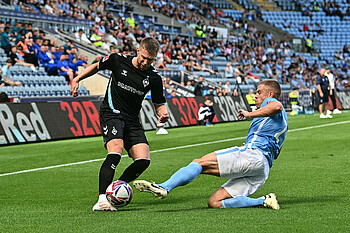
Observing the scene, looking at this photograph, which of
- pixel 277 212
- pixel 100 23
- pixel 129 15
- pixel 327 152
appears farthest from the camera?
pixel 129 15

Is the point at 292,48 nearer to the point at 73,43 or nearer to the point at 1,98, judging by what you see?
the point at 73,43

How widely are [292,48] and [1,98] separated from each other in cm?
4191

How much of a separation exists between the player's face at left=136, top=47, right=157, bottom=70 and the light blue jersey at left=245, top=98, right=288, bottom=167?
58.5 inches

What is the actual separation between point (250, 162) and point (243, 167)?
102mm

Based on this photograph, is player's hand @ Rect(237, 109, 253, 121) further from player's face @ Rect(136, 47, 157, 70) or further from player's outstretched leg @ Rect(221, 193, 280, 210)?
player's face @ Rect(136, 47, 157, 70)

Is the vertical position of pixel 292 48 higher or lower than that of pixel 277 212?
lower

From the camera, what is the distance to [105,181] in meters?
7.33

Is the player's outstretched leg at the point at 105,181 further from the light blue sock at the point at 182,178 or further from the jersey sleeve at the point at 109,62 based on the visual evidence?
the jersey sleeve at the point at 109,62

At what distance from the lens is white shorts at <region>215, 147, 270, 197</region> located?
698cm

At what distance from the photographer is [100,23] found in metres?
33.7

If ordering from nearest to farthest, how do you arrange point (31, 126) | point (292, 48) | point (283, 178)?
point (283, 178) → point (31, 126) → point (292, 48)

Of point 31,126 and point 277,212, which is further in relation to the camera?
point 31,126

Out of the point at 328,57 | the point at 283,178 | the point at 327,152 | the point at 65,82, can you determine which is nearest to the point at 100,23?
the point at 65,82

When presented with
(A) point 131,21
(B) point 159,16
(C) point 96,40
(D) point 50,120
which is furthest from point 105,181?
(B) point 159,16
